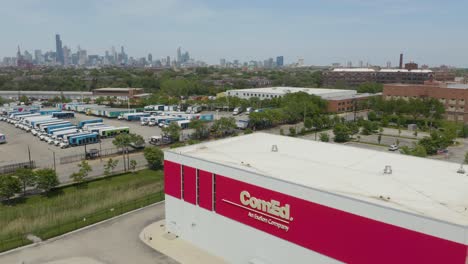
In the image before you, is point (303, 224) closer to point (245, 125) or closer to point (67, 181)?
point (67, 181)

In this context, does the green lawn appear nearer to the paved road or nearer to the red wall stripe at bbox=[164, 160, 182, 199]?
the paved road

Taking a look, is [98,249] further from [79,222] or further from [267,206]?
[267,206]

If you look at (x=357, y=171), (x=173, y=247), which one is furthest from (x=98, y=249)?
(x=357, y=171)

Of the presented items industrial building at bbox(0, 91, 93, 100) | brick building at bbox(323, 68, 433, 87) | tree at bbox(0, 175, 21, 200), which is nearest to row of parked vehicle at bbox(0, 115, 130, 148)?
tree at bbox(0, 175, 21, 200)

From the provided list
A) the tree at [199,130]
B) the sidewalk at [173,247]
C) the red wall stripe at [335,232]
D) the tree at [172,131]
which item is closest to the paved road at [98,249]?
the sidewalk at [173,247]

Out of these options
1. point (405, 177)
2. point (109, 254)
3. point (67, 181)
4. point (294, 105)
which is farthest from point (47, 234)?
point (294, 105)
